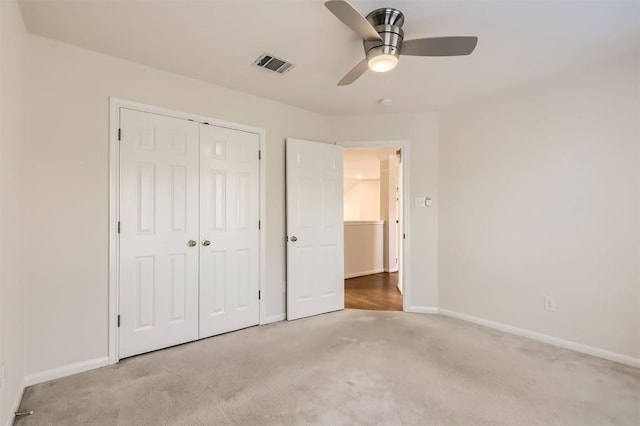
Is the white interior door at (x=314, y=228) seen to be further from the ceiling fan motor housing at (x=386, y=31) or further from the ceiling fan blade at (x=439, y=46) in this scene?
the ceiling fan blade at (x=439, y=46)

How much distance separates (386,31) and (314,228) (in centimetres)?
218

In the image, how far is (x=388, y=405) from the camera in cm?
186

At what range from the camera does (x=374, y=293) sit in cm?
464

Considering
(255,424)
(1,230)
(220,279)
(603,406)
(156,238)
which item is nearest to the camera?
(1,230)

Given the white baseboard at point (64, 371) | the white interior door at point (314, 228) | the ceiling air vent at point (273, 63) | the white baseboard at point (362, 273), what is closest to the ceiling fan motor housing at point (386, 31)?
the ceiling air vent at point (273, 63)

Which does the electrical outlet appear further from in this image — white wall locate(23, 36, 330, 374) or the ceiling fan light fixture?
white wall locate(23, 36, 330, 374)

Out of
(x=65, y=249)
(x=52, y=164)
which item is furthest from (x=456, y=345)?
(x=52, y=164)

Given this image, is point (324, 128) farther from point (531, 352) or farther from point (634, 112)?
point (531, 352)

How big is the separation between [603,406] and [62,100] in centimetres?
405

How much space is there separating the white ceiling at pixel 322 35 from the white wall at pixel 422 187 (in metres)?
0.77

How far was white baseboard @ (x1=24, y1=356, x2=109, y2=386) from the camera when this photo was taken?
209 centimetres

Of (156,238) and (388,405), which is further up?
(156,238)

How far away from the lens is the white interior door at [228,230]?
2891 millimetres

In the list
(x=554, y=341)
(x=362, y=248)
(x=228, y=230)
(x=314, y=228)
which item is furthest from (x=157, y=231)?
(x=362, y=248)
